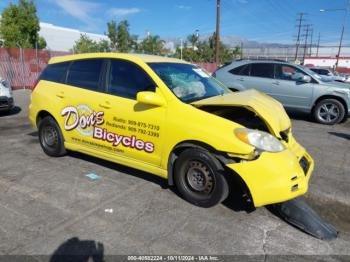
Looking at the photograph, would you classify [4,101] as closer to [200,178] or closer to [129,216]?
[129,216]

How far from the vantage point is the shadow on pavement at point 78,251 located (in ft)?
9.04

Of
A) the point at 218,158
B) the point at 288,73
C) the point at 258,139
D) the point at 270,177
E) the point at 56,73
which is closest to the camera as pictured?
the point at 270,177

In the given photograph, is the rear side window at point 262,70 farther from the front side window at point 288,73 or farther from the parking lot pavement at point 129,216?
the parking lot pavement at point 129,216

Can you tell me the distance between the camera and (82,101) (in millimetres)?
4594

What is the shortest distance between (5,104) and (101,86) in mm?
5514

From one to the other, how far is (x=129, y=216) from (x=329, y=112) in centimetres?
794

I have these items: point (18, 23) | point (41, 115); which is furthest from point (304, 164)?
point (18, 23)

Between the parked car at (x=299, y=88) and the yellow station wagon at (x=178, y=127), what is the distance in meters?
5.32

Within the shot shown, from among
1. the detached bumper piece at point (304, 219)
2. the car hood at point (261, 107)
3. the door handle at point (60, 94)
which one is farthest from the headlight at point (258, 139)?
the door handle at point (60, 94)

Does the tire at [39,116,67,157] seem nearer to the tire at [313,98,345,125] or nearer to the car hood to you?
the car hood

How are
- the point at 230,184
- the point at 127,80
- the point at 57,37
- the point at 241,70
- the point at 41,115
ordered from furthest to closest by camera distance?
the point at 57,37 → the point at 241,70 → the point at 41,115 → the point at 127,80 → the point at 230,184

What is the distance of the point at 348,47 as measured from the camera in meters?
105

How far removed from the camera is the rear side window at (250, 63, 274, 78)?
969cm

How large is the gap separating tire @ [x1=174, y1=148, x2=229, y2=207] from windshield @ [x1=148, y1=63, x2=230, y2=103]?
2.45 ft
